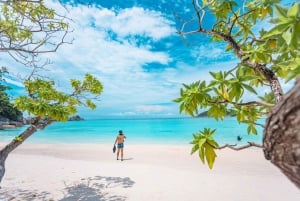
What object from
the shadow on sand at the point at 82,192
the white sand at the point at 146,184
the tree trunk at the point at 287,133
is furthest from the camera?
the white sand at the point at 146,184

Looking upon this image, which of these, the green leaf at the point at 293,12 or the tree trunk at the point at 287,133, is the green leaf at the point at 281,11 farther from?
the tree trunk at the point at 287,133

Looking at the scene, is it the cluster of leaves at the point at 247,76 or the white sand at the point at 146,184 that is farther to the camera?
the white sand at the point at 146,184

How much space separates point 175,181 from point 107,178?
214cm

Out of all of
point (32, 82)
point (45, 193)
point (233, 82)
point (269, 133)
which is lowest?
point (45, 193)

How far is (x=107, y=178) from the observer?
26.3ft

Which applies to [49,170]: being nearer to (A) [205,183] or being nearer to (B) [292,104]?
(A) [205,183]

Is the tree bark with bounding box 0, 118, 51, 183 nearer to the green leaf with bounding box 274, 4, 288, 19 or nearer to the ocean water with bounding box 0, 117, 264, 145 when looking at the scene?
the ocean water with bounding box 0, 117, 264, 145

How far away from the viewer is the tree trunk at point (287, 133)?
62 centimetres

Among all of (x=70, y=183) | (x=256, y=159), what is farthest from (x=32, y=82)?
(x=256, y=159)

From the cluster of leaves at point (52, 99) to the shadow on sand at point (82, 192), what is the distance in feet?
7.09

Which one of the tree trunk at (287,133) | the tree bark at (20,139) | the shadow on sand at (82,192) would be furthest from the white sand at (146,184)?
the tree trunk at (287,133)


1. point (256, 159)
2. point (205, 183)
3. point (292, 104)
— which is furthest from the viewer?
point (256, 159)

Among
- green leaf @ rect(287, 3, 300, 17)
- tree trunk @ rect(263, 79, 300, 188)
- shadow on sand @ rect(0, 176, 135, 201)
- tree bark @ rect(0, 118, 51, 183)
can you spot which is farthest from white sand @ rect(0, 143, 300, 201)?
green leaf @ rect(287, 3, 300, 17)

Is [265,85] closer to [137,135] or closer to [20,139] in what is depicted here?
[20,139]
